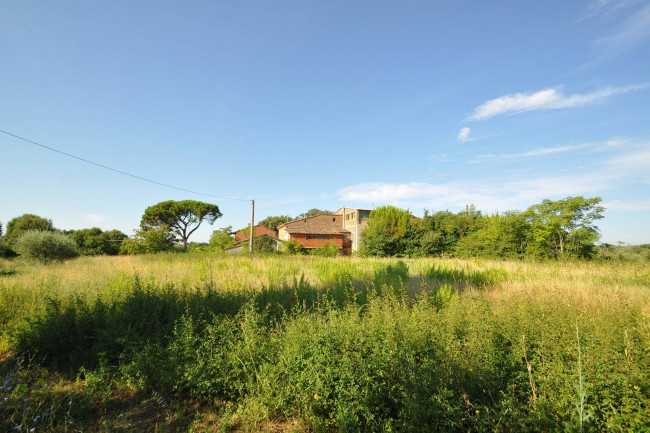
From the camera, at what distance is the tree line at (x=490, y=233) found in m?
18.2

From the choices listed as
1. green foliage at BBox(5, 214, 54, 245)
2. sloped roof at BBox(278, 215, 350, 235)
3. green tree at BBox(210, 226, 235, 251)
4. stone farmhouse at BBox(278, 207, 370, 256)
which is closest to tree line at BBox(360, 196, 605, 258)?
stone farmhouse at BBox(278, 207, 370, 256)

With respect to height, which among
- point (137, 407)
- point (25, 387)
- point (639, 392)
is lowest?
point (137, 407)

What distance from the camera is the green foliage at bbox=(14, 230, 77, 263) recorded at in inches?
553

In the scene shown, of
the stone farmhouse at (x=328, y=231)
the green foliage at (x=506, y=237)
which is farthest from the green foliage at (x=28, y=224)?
the green foliage at (x=506, y=237)

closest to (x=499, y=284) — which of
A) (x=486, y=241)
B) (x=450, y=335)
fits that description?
(x=450, y=335)

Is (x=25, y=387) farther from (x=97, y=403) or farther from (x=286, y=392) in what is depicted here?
(x=286, y=392)

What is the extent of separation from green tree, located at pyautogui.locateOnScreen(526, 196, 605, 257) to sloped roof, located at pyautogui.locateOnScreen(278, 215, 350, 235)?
953 inches

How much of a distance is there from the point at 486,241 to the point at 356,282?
63.7 ft

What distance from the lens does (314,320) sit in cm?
407

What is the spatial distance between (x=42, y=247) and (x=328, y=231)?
98.0ft

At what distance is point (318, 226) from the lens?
40.8 meters

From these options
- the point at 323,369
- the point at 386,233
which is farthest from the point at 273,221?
the point at 323,369

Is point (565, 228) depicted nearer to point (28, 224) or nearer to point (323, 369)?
point (323, 369)

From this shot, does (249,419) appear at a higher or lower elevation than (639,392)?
lower
